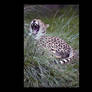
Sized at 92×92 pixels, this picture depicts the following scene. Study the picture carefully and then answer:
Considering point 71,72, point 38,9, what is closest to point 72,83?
point 71,72

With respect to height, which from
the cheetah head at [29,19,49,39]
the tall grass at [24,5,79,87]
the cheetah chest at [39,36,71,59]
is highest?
the cheetah head at [29,19,49,39]

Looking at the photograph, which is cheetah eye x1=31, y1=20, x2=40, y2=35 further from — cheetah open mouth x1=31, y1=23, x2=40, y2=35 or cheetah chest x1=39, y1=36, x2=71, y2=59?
cheetah chest x1=39, y1=36, x2=71, y2=59

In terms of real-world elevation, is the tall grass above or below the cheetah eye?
below

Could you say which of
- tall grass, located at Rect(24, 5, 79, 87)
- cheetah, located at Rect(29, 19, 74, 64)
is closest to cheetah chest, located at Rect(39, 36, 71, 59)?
cheetah, located at Rect(29, 19, 74, 64)

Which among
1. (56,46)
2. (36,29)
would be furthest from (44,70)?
(36,29)

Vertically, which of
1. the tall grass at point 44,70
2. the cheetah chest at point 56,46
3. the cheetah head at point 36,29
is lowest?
the tall grass at point 44,70

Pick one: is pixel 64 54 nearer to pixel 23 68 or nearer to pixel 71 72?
pixel 71 72

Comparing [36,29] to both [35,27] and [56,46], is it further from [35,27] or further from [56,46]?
[56,46]

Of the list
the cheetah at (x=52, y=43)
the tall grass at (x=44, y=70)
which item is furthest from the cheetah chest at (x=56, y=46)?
the tall grass at (x=44, y=70)

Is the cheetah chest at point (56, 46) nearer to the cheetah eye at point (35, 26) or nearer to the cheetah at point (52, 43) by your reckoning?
the cheetah at point (52, 43)
